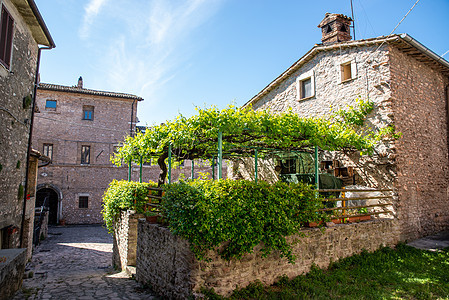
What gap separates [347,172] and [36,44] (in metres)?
9.90

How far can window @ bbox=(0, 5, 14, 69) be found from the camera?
6.00m

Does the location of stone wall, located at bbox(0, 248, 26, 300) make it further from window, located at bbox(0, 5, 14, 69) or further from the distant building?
the distant building

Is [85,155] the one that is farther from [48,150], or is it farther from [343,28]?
[343,28]

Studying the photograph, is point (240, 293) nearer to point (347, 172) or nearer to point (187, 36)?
point (347, 172)

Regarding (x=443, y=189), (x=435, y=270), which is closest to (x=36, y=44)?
(x=435, y=270)

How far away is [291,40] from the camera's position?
34.0ft

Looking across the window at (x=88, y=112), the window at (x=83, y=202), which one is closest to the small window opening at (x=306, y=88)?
the window at (x=88, y=112)

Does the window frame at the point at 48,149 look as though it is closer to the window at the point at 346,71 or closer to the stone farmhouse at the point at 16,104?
the stone farmhouse at the point at 16,104

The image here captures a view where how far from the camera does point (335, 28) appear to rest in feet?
35.3

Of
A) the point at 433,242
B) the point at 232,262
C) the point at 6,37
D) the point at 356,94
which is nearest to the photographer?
the point at 232,262

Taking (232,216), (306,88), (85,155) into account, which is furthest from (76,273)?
(85,155)

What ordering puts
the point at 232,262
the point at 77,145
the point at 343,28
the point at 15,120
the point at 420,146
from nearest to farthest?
the point at 232,262 < the point at 15,120 < the point at 420,146 < the point at 343,28 < the point at 77,145

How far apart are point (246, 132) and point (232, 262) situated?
2914mm

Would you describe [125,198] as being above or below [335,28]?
below
